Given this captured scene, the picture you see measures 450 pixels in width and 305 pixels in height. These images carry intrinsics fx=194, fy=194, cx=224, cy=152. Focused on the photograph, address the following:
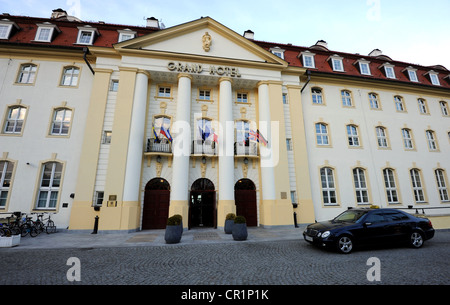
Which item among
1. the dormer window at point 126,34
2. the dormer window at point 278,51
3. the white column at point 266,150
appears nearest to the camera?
the white column at point 266,150

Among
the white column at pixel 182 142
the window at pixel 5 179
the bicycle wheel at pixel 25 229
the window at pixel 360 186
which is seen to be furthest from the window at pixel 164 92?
the window at pixel 360 186

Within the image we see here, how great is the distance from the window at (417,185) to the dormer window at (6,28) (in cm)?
3412

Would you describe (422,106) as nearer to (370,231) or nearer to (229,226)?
(370,231)

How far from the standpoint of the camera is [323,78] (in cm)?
1719

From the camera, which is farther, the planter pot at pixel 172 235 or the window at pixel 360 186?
the window at pixel 360 186

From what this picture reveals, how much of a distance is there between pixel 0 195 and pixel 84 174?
5272mm

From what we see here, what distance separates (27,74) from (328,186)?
78.4 ft

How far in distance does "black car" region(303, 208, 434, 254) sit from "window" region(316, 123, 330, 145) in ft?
30.1

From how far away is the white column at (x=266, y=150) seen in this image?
1364cm

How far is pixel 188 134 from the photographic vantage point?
1348 cm

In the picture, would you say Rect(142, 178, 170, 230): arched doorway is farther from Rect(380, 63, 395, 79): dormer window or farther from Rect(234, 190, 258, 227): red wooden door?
Rect(380, 63, 395, 79): dormer window

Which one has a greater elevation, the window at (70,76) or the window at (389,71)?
the window at (389,71)

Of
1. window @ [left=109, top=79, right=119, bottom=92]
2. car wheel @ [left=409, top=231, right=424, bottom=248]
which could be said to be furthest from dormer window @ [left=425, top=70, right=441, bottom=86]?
window @ [left=109, top=79, right=119, bottom=92]

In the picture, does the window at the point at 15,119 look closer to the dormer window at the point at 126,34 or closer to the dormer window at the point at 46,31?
the dormer window at the point at 46,31
